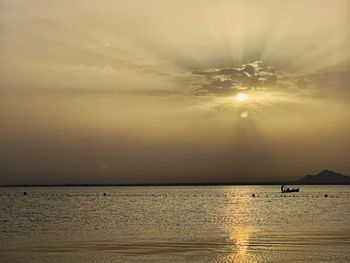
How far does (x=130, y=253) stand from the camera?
37.4m

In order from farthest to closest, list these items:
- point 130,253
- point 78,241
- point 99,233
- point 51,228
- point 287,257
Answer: point 51,228
point 99,233
point 78,241
point 130,253
point 287,257

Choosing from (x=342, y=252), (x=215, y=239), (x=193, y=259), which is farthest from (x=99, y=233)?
(x=342, y=252)

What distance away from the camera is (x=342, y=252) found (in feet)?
121

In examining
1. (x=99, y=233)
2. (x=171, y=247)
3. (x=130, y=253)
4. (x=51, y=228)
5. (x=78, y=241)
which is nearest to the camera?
(x=130, y=253)

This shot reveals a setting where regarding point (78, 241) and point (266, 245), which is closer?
point (266, 245)

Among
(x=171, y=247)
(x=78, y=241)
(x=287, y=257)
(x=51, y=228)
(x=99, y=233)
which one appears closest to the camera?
(x=287, y=257)

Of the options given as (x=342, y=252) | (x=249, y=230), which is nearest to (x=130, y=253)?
(x=342, y=252)

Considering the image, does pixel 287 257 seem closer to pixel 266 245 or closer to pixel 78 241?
pixel 266 245

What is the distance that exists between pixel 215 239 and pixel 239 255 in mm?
11203

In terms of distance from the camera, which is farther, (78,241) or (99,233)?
(99,233)

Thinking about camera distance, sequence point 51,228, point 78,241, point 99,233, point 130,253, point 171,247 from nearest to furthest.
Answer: point 130,253, point 171,247, point 78,241, point 99,233, point 51,228

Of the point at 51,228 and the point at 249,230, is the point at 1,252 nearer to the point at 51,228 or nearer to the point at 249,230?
the point at 51,228

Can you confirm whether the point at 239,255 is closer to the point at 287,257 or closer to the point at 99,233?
the point at 287,257

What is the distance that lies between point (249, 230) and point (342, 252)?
804 inches
